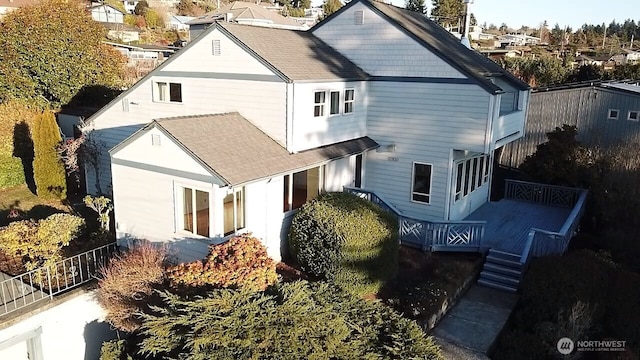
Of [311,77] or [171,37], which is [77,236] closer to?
[311,77]

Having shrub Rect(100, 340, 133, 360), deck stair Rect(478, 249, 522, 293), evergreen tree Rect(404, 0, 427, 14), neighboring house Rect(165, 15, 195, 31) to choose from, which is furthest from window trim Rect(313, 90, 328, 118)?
neighboring house Rect(165, 15, 195, 31)

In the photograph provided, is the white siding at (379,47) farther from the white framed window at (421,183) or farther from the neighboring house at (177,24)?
the neighboring house at (177,24)

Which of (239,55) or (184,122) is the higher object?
(239,55)

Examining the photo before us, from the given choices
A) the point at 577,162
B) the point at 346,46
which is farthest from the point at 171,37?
the point at 577,162

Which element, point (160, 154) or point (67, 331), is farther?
point (160, 154)

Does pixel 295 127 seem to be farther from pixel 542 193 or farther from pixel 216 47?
pixel 542 193

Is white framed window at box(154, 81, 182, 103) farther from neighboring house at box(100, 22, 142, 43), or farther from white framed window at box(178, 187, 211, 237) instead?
neighboring house at box(100, 22, 142, 43)

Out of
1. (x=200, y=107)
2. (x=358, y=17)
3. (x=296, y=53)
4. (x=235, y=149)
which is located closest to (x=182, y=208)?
(x=235, y=149)
